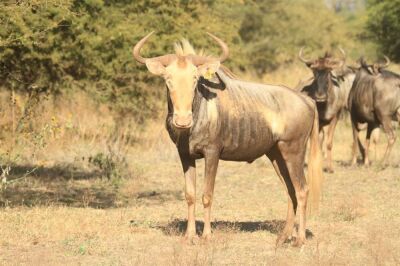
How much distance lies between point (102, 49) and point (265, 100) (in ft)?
25.9

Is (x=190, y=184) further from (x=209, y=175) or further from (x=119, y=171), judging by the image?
(x=119, y=171)

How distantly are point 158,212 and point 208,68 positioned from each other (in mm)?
3318

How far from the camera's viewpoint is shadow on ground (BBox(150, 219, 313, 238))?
30.3 feet

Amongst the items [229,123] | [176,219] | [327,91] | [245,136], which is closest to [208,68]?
[229,123]

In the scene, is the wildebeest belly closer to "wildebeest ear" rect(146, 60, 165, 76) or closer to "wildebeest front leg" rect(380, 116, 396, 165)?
"wildebeest ear" rect(146, 60, 165, 76)

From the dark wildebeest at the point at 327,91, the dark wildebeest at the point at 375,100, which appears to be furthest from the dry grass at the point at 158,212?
the dark wildebeest at the point at 327,91

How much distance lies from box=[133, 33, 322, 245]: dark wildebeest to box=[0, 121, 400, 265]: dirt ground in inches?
19.7

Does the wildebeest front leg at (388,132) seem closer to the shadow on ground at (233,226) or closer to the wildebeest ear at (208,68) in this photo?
the shadow on ground at (233,226)

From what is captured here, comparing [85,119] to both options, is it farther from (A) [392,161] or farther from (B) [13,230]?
(B) [13,230]

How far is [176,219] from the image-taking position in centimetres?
1028

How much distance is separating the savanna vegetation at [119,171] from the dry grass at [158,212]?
0.08ft

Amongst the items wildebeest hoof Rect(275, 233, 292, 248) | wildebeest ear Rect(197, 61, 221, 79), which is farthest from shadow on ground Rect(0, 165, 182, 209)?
wildebeest ear Rect(197, 61, 221, 79)

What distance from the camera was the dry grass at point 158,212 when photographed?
7.90 metres

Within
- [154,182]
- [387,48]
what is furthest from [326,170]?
[387,48]
